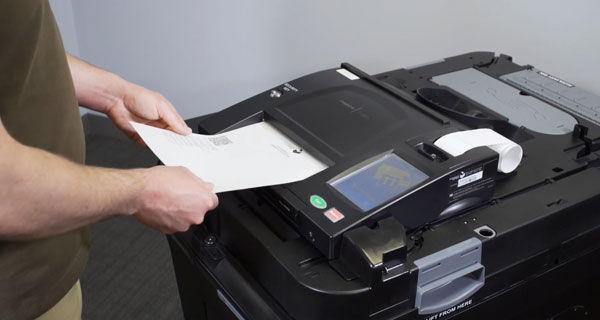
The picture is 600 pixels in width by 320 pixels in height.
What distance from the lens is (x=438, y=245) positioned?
0.83m

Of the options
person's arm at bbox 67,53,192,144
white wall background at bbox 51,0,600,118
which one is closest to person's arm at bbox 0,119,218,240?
person's arm at bbox 67,53,192,144

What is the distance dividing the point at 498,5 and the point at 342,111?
711 millimetres

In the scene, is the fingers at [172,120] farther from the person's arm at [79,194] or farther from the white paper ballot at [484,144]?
the white paper ballot at [484,144]

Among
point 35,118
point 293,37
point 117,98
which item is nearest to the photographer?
point 35,118

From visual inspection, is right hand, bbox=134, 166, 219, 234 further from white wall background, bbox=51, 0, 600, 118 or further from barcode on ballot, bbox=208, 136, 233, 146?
white wall background, bbox=51, 0, 600, 118

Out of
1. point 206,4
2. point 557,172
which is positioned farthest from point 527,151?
point 206,4

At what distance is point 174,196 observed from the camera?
2.74ft

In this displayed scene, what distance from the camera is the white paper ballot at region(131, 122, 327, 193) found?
2.87 ft

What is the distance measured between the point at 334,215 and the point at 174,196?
0.68 feet

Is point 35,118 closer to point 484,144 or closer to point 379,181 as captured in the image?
point 379,181

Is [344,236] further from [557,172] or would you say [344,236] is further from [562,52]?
[562,52]

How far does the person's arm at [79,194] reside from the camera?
707mm

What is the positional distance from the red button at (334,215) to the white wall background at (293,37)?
904 mm

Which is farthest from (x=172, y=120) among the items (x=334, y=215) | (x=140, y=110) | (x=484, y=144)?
(x=484, y=144)
